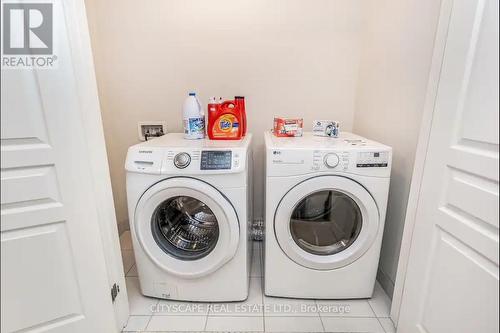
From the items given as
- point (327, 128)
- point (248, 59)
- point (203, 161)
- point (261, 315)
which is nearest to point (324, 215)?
point (327, 128)

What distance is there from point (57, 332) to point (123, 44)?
65.3 inches

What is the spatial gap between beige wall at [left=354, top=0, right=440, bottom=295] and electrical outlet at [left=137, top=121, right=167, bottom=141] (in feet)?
4.68

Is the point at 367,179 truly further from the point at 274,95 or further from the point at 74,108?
the point at 74,108

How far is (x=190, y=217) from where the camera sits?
1.42 metres

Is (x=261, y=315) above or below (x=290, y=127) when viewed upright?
below

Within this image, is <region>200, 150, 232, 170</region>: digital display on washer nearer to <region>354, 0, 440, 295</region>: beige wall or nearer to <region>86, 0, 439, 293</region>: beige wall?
<region>86, 0, 439, 293</region>: beige wall

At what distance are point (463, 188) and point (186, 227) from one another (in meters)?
1.25

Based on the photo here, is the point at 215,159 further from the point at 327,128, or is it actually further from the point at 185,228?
the point at 327,128

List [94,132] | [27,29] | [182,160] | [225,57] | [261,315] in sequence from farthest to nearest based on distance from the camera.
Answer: [225,57] < [261,315] < [182,160] < [94,132] < [27,29]

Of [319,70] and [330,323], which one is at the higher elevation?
[319,70]

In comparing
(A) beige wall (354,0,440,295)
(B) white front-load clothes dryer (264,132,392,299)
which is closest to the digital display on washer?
(B) white front-load clothes dryer (264,132,392,299)

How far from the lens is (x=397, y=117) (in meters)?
1.34

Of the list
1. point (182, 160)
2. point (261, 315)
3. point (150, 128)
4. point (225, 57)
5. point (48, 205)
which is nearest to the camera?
point (48, 205)

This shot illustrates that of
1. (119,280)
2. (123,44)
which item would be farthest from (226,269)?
(123,44)
